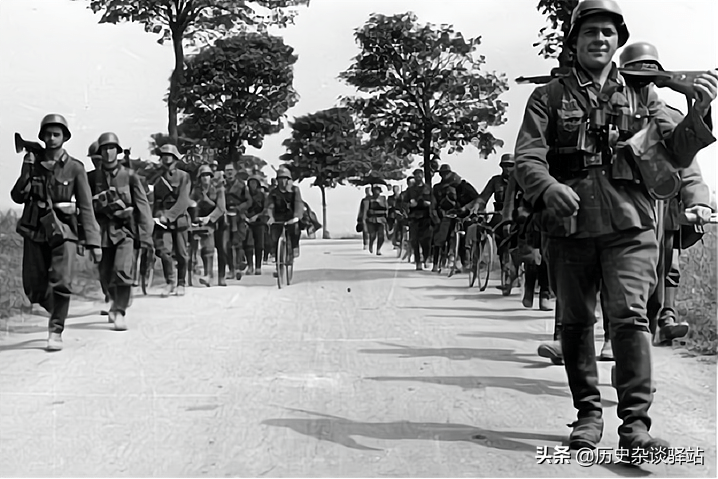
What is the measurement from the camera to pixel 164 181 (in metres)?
15.1

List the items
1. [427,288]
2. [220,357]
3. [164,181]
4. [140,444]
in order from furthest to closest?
1. [427,288]
2. [164,181]
3. [220,357]
4. [140,444]

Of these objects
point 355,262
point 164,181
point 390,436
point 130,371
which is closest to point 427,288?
point 164,181

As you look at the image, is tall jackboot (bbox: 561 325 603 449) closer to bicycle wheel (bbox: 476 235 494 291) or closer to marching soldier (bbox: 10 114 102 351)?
marching soldier (bbox: 10 114 102 351)

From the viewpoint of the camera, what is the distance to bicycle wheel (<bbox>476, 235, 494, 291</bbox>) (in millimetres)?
16031

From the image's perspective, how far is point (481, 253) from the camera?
1634cm

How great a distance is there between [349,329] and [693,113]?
20.4 feet

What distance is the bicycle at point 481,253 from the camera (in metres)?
16.0

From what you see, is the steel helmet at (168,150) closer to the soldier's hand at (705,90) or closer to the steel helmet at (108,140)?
the steel helmet at (108,140)

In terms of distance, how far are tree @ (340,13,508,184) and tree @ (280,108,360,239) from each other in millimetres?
937

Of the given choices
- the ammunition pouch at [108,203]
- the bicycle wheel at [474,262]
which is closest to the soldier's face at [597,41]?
the ammunition pouch at [108,203]

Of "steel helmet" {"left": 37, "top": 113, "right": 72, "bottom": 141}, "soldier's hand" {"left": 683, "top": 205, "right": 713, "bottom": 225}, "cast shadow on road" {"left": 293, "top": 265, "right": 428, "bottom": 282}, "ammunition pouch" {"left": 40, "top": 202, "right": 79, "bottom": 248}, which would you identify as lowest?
"cast shadow on road" {"left": 293, "top": 265, "right": 428, "bottom": 282}

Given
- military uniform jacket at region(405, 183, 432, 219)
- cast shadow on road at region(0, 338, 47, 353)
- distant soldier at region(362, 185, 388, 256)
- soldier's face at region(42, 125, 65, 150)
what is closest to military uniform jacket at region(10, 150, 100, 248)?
soldier's face at region(42, 125, 65, 150)

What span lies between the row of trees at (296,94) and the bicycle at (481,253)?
1.48 meters

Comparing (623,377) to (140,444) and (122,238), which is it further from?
(122,238)
